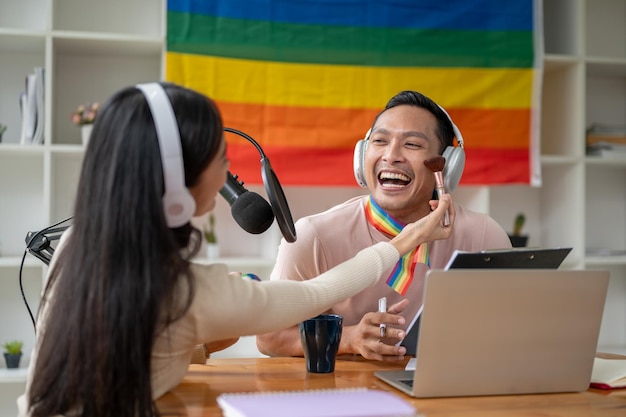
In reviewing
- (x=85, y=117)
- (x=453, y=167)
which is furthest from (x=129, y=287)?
(x=85, y=117)

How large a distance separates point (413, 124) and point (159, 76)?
5.34 feet

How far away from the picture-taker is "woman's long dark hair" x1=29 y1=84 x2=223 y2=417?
0.97 meters

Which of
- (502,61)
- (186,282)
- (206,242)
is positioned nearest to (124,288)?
(186,282)

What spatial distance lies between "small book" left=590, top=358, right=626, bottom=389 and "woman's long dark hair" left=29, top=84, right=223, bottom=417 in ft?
2.34

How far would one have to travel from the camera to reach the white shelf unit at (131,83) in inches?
119

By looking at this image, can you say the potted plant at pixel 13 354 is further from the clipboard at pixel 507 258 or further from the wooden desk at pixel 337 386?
the clipboard at pixel 507 258

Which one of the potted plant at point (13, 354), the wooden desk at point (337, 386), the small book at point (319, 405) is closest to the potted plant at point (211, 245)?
the potted plant at point (13, 354)

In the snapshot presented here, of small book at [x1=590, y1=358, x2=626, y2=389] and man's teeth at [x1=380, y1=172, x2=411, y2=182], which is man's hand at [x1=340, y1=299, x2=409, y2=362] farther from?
man's teeth at [x1=380, y1=172, x2=411, y2=182]

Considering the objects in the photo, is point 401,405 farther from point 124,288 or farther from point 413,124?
point 413,124

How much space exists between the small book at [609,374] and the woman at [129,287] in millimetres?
578

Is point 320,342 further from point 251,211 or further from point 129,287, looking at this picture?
point 129,287

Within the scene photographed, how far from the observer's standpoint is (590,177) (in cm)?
365

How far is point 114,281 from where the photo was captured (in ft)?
3.22

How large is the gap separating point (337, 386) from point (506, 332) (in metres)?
0.29
